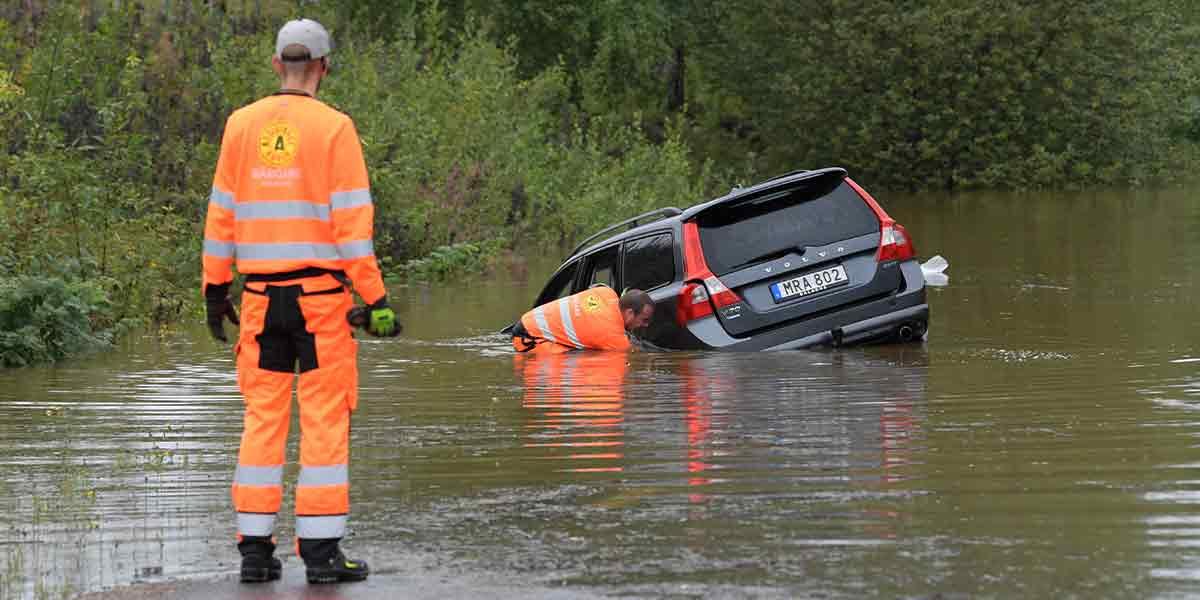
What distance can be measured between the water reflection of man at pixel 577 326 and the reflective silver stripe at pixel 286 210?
790 cm

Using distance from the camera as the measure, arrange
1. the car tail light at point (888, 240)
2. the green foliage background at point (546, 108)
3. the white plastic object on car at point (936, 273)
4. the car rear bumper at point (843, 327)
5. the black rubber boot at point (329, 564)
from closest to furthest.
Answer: the black rubber boot at point (329, 564) < the car rear bumper at point (843, 327) < the car tail light at point (888, 240) < the white plastic object on car at point (936, 273) < the green foliage background at point (546, 108)

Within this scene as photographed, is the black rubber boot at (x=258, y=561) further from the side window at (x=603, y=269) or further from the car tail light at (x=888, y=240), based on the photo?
the side window at (x=603, y=269)

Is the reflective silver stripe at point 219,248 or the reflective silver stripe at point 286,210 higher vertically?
the reflective silver stripe at point 286,210

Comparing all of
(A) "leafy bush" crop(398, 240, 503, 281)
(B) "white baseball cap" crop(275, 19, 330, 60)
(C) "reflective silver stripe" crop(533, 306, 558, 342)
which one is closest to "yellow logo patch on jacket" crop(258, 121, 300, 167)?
(B) "white baseball cap" crop(275, 19, 330, 60)

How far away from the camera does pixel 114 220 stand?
806 inches

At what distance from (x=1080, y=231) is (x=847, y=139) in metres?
29.4

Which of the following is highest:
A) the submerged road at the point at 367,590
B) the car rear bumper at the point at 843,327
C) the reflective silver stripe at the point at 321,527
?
the car rear bumper at the point at 843,327

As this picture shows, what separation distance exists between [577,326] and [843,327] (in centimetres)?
204

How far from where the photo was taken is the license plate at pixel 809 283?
14.8 metres

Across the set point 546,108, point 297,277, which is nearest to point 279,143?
point 297,277

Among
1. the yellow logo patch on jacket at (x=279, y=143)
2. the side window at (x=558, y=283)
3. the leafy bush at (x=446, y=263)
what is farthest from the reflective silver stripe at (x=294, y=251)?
the leafy bush at (x=446, y=263)

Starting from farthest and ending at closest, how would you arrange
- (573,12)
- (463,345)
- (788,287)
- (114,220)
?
(573,12), (114,220), (463,345), (788,287)

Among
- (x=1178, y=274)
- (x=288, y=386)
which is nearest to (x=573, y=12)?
(x=1178, y=274)

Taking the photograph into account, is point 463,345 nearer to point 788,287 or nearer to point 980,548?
point 788,287
